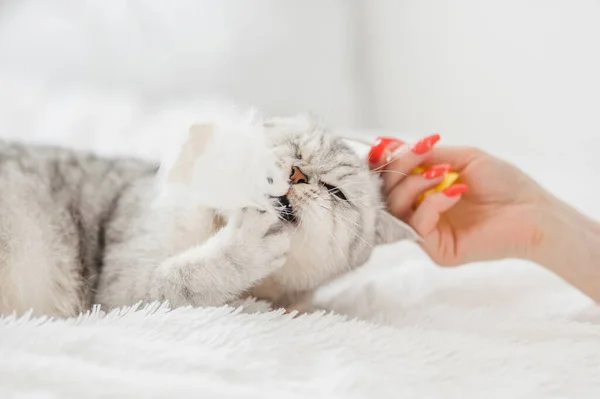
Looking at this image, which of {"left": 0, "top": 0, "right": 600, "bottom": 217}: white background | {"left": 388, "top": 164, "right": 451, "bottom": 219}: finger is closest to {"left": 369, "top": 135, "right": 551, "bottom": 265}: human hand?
{"left": 388, "top": 164, "right": 451, "bottom": 219}: finger

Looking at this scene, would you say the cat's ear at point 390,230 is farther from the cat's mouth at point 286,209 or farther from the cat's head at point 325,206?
the cat's mouth at point 286,209

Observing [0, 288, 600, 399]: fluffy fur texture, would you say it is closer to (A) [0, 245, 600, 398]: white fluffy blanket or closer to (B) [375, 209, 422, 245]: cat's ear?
(A) [0, 245, 600, 398]: white fluffy blanket

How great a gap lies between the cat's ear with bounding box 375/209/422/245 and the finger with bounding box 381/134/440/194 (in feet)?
0.22

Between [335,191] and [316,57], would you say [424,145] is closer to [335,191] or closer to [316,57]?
[335,191]

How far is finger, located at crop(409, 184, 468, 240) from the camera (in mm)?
1077

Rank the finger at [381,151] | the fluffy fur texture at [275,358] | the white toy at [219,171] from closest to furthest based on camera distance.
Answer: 1. the fluffy fur texture at [275,358]
2. the white toy at [219,171]
3. the finger at [381,151]

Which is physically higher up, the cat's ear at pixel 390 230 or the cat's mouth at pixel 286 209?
the cat's mouth at pixel 286 209

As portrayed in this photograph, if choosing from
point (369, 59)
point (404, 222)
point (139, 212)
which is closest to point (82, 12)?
point (369, 59)

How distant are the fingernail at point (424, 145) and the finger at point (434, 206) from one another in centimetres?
7

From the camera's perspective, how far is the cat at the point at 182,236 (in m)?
0.93

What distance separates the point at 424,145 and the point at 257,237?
1.13 feet

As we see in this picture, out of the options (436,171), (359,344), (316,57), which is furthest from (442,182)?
(316,57)

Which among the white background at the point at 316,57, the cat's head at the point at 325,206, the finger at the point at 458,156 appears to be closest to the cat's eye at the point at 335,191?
the cat's head at the point at 325,206

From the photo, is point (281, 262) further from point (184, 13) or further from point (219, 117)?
point (184, 13)
